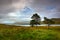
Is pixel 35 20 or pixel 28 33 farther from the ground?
pixel 35 20

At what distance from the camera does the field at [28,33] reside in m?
3.95

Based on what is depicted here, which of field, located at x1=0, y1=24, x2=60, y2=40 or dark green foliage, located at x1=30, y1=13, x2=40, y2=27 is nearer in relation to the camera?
field, located at x1=0, y1=24, x2=60, y2=40

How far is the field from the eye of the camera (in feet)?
13.0

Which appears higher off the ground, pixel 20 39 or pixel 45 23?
pixel 45 23

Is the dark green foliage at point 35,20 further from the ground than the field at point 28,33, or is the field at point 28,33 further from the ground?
the dark green foliage at point 35,20

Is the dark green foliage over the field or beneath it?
over

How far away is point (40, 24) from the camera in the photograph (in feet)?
13.3

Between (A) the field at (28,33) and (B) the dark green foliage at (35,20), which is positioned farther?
(B) the dark green foliage at (35,20)

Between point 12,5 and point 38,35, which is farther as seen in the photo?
point 12,5

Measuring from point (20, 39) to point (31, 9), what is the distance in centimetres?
91

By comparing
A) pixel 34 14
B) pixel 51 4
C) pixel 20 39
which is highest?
pixel 51 4

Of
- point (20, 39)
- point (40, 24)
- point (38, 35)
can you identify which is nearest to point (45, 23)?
point (40, 24)

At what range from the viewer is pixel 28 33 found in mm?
4035

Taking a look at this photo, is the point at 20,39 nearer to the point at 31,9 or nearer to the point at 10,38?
the point at 10,38
